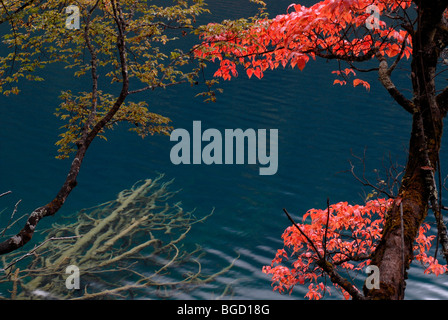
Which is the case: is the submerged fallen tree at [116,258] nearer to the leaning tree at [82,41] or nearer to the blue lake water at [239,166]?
the blue lake water at [239,166]

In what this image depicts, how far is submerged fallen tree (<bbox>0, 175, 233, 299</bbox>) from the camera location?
11969 mm

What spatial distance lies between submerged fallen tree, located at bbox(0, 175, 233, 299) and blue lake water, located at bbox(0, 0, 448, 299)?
0.82m

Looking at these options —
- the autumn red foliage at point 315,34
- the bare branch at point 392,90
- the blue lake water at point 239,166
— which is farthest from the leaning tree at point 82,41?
the blue lake water at point 239,166

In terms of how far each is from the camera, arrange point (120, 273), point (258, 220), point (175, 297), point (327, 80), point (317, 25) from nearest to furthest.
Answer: point (317, 25)
point (175, 297)
point (120, 273)
point (258, 220)
point (327, 80)

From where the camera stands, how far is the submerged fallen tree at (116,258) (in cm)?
1197

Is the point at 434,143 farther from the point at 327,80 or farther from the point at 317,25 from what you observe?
the point at 327,80

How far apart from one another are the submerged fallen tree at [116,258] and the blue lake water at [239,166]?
0.82 metres

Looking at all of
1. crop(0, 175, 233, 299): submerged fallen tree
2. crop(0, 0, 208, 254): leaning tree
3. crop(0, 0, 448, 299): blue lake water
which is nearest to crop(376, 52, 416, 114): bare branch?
crop(0, 0, 208, 254): leaning tree

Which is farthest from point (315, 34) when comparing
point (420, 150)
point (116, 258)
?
point (116, 258)

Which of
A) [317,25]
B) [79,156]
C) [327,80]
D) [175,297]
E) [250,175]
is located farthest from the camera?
[327,80]

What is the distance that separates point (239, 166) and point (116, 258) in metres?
13.3

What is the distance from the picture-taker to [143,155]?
25.7 metres
